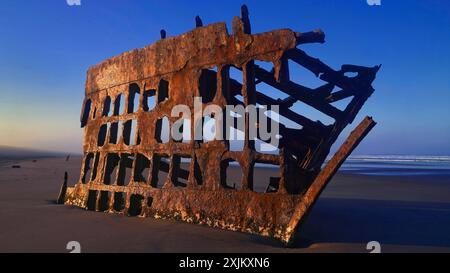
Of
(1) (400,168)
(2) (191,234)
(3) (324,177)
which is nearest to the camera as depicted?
(3) (324,177)

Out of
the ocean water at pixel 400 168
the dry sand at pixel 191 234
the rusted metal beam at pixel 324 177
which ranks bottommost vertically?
the dry sand at pixel 191 234

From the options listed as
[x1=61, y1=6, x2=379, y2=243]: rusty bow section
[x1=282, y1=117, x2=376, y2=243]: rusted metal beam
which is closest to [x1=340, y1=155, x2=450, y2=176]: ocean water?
[x1=61, y1=6, x2=379, y2=243]: rusty bow section

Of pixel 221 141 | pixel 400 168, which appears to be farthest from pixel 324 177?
pixel 400 168

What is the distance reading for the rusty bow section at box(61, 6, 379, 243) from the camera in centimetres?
408

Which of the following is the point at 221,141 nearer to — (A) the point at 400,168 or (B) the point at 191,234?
(B) the point at 191,234

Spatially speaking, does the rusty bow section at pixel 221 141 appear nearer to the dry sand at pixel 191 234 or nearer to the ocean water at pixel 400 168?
the dry sand at pixel 191 234

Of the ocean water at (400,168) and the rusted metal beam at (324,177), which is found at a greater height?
the ocean water at (400,168)

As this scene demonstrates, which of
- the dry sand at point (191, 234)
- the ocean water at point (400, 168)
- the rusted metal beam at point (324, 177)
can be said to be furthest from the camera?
the ocean water at point (400, 168)

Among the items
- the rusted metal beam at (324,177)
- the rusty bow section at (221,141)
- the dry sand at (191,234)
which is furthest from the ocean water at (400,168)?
the rusted metal beam at (324,177)

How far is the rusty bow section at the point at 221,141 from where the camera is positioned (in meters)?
4.08

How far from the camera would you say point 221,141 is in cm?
463
